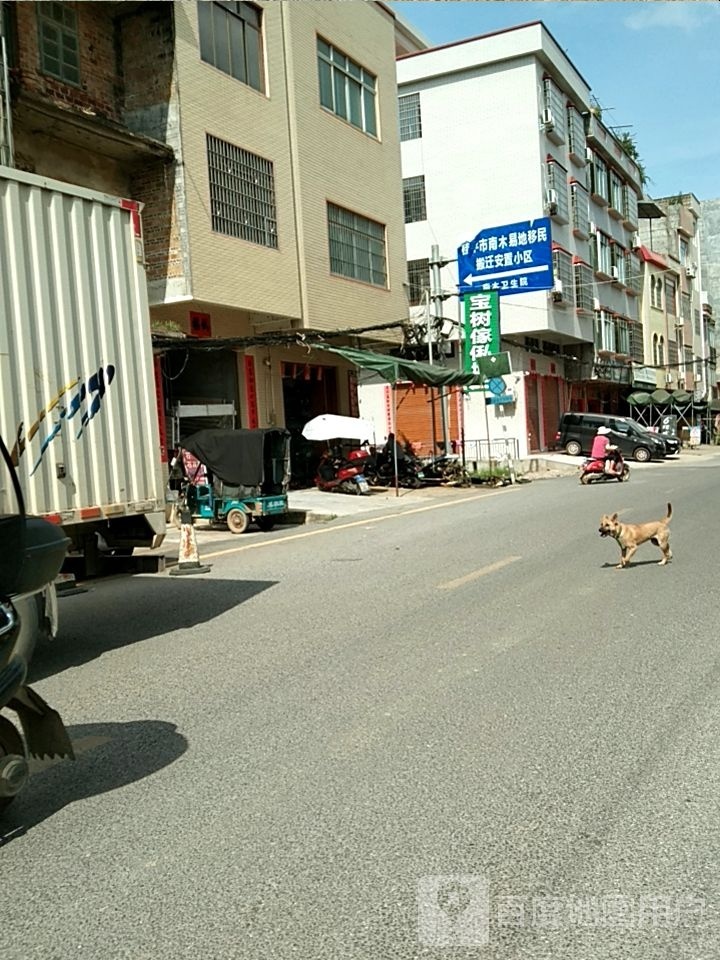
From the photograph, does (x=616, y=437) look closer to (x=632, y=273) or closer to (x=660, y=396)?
(x=660, y=396)

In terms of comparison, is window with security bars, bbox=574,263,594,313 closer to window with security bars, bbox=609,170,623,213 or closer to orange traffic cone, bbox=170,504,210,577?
window with security bars, bbox=609,170,623,213

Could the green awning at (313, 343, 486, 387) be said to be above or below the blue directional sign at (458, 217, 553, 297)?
below

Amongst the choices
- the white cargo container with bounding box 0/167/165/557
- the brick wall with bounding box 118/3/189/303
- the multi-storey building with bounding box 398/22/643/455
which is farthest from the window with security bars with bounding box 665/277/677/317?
the white cargo container with bounding box 0/167/165/557

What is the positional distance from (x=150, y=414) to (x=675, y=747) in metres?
5.15

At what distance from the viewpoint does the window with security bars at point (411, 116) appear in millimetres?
39969

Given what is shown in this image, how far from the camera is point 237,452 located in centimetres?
1597

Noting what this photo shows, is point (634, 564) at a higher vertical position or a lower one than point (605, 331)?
lower

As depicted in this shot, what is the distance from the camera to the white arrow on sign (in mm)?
27839

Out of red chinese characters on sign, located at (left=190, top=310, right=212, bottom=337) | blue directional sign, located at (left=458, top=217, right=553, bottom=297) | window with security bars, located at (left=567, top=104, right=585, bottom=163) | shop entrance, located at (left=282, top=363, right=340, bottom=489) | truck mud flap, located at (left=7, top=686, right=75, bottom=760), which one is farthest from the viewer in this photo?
window with security bars, located at (left=567, top=104, right=585, bottom=163)

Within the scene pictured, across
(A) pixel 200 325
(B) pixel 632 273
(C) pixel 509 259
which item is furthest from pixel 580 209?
(A) pixel 200 325

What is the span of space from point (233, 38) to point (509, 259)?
11.8m

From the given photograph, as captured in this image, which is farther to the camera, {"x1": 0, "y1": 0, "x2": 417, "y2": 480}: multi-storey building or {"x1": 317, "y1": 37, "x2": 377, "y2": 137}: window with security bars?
{"x1": 317, "y1": 37, "x2": 377, "y2": 137}: window with security bars

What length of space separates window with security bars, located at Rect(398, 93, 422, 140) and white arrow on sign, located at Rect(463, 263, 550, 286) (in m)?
13.3

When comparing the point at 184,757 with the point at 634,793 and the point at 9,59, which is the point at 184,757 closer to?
the point at 634,793
